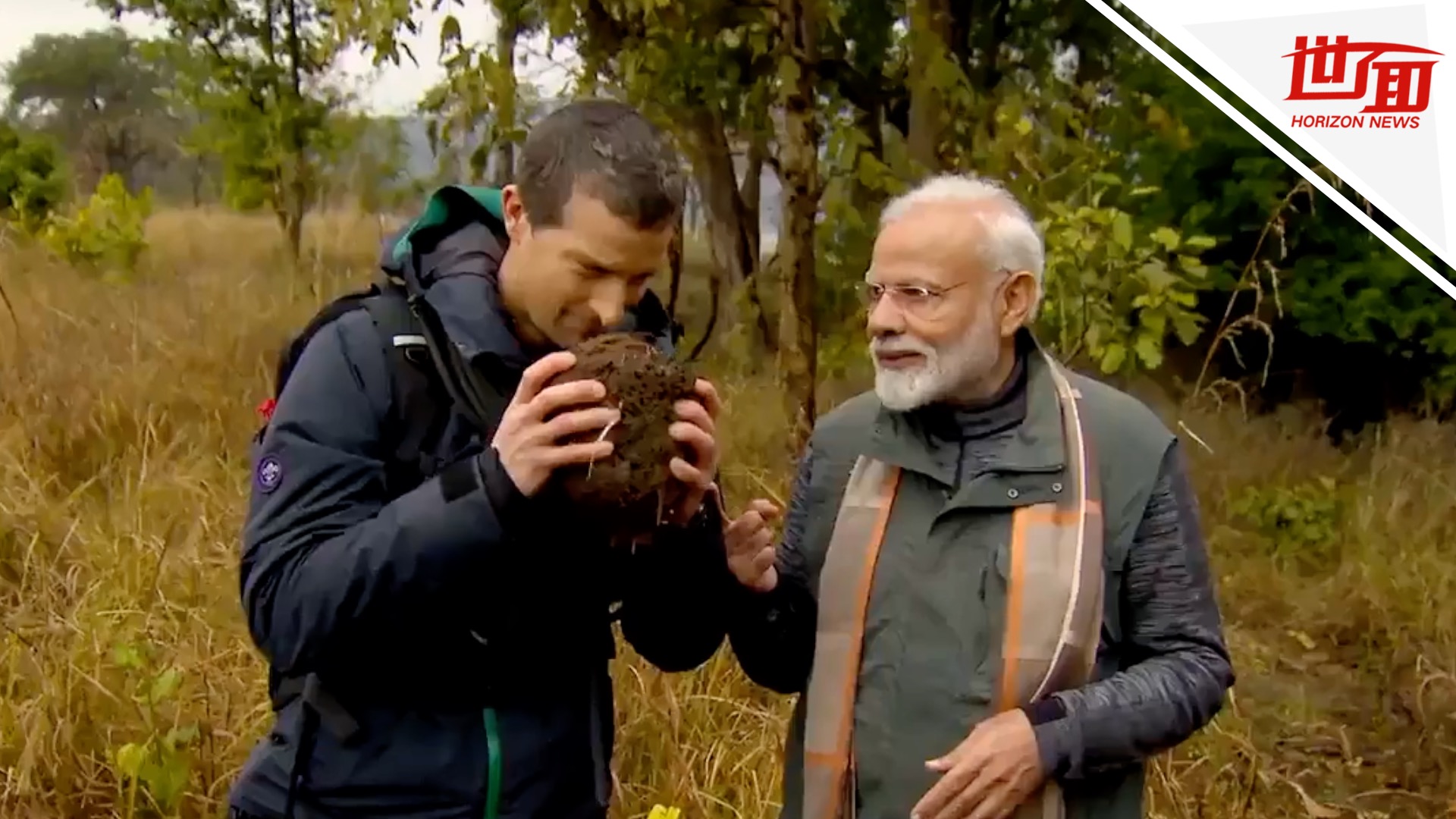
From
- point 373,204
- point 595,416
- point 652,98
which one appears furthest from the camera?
point 373,204

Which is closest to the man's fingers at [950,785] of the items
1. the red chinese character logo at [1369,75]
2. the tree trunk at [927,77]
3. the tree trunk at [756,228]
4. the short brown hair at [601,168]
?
the short brown hair at [601,168]

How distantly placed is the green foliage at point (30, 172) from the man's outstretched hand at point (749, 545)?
8.46 m

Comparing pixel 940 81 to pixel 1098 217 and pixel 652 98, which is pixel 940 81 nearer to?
pixel 1098 217

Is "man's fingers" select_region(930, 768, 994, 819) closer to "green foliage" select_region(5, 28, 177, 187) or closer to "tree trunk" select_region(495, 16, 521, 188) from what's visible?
"tree trunk" select_region(495, 16, 521, 188)

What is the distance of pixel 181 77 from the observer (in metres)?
9.95

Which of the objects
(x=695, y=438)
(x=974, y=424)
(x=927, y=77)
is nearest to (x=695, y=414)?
(x=695, y=438)

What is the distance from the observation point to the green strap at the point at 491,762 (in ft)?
5.25

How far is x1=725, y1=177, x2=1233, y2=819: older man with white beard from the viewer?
1.84 metres

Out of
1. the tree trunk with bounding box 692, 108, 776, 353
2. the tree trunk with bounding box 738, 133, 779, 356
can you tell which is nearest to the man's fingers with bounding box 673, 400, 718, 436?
the tree trunk with bounding box 738, 133, 779, 356

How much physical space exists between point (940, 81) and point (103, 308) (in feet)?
14.3

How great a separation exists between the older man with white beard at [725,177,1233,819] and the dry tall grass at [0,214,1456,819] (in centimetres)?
124

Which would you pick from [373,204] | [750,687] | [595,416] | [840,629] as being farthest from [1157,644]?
[373,204]

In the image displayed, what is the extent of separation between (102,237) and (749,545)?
22.7 ft

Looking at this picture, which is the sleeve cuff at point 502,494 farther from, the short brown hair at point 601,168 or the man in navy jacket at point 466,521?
the short brown hair at point 601,168
